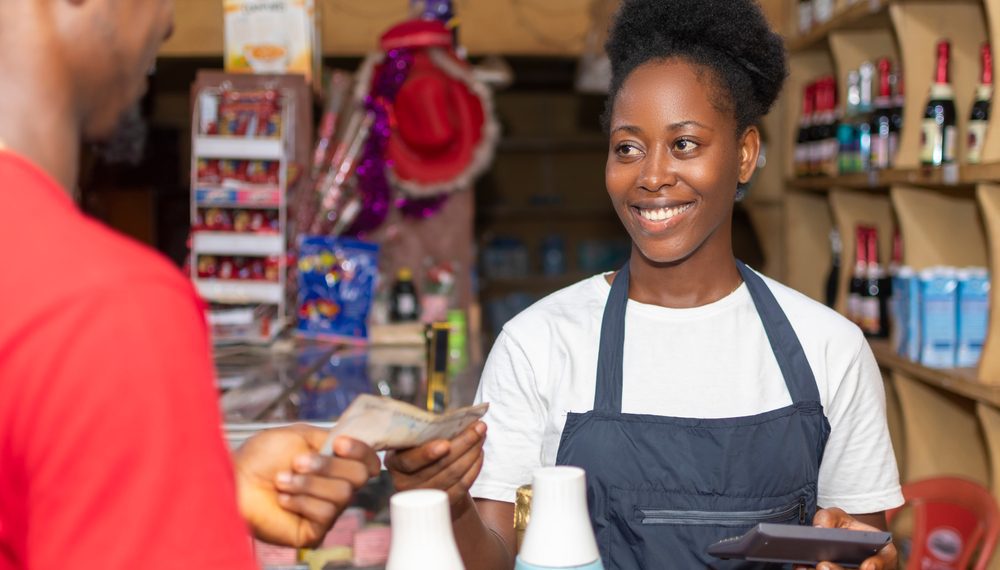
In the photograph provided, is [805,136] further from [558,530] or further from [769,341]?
[558,530]

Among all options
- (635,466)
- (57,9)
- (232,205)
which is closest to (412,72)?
(232,205)

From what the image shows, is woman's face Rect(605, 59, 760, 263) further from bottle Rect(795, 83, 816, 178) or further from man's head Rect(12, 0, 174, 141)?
bottle Rect(795, 83, 816, 178)

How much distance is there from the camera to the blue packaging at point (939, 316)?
3.04m

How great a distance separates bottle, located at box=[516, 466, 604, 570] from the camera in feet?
3.21

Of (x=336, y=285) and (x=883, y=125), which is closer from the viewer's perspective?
(x=883, y=125)

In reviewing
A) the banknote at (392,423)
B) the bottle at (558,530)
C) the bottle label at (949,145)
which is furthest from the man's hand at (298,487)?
the bottle label at (949,145)

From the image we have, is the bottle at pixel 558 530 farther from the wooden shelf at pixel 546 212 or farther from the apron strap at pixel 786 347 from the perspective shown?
the wooden shelf at pixel 546 212

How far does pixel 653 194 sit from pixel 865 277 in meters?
2.58

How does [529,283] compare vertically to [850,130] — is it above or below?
below

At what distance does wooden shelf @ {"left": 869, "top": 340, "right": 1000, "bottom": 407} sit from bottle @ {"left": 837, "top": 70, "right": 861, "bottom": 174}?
705 millimetres

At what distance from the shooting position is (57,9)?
730 millimetres

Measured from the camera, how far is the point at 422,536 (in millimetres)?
954

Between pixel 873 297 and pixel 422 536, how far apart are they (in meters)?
3.18

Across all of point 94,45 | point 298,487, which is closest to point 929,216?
point 298,487
